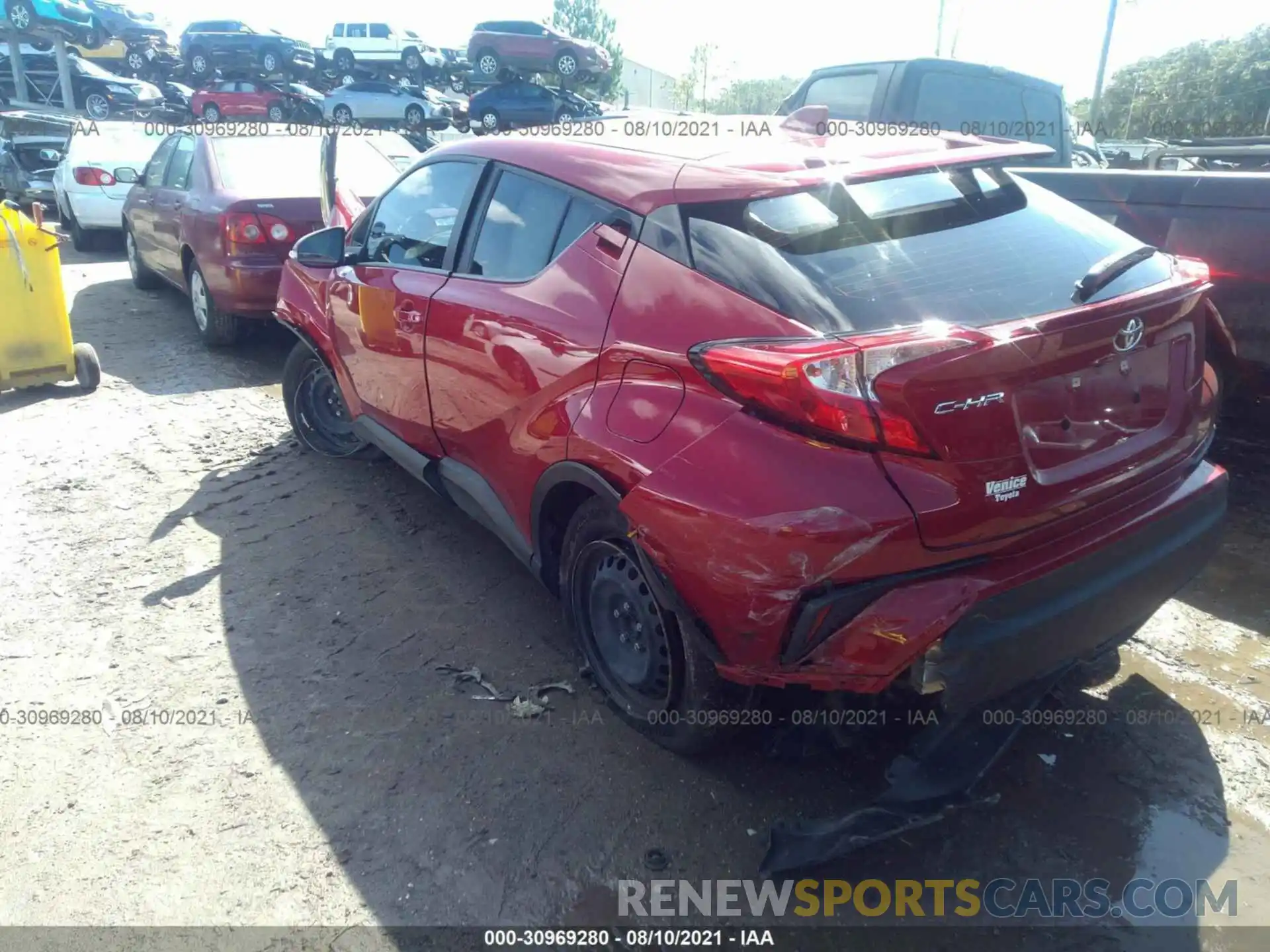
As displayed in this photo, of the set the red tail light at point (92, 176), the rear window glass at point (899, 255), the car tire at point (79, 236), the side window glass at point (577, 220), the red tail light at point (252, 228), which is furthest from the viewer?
the car tire at point (79, 236)

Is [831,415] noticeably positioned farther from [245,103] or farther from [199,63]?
[199,63]

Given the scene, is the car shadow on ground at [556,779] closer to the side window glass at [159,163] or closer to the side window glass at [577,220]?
the side window glass at [577,220]

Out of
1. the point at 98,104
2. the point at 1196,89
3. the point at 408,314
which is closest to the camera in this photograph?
the point at 408,314

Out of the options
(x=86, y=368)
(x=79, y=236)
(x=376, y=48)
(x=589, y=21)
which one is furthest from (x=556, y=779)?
(x=589, y=21)

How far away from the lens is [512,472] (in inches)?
127

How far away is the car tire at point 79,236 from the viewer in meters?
11.6

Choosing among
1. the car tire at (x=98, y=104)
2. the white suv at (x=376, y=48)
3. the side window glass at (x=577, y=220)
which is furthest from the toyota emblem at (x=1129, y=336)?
the white suv at (x=376, y=48)

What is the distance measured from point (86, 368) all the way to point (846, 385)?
19.6ft

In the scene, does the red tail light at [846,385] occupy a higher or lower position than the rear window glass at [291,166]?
lower

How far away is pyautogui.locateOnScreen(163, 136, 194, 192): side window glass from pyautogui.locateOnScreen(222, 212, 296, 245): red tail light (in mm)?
1150

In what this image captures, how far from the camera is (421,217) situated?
402cm

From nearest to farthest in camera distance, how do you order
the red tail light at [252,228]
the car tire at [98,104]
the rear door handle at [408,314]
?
the rear door handle at [408,314]
the red tail light at [252,228]
the car tire at [98,104]

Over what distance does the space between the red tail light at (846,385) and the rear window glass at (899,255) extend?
0.14 m

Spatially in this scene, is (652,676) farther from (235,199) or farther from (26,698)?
(235,199)
